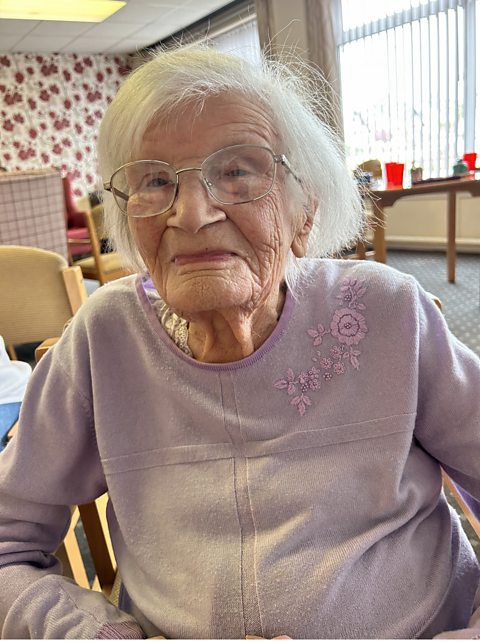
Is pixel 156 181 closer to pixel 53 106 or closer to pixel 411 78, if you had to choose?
pixel 411 78

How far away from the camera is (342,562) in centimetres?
75

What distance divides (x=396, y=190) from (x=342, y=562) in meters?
2.87

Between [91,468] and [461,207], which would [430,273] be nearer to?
[461,207]

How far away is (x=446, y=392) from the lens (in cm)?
81

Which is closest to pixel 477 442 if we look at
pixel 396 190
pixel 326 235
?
pixel 326 235

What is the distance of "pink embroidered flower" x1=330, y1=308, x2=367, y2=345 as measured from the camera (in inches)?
32.8

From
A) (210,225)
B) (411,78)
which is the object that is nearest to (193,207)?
(210,225)

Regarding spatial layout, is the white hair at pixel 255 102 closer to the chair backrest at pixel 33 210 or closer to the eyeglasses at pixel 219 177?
the eyeglasses at pixel 219 177

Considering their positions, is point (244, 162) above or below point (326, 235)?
above

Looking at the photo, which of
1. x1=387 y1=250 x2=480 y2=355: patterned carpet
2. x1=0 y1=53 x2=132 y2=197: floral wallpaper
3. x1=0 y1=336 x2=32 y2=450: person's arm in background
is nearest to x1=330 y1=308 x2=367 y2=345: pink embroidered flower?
x1=0 y1=336 x2=32 y2=450: person's arm in background

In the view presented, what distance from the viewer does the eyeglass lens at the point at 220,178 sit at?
76cm

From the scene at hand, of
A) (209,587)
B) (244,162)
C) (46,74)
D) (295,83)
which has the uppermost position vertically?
(46,74)

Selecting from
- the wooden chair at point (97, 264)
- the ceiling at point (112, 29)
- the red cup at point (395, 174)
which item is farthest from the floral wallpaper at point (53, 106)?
the red cup at point (395, 174)

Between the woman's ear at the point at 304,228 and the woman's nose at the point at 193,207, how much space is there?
0.55ft
